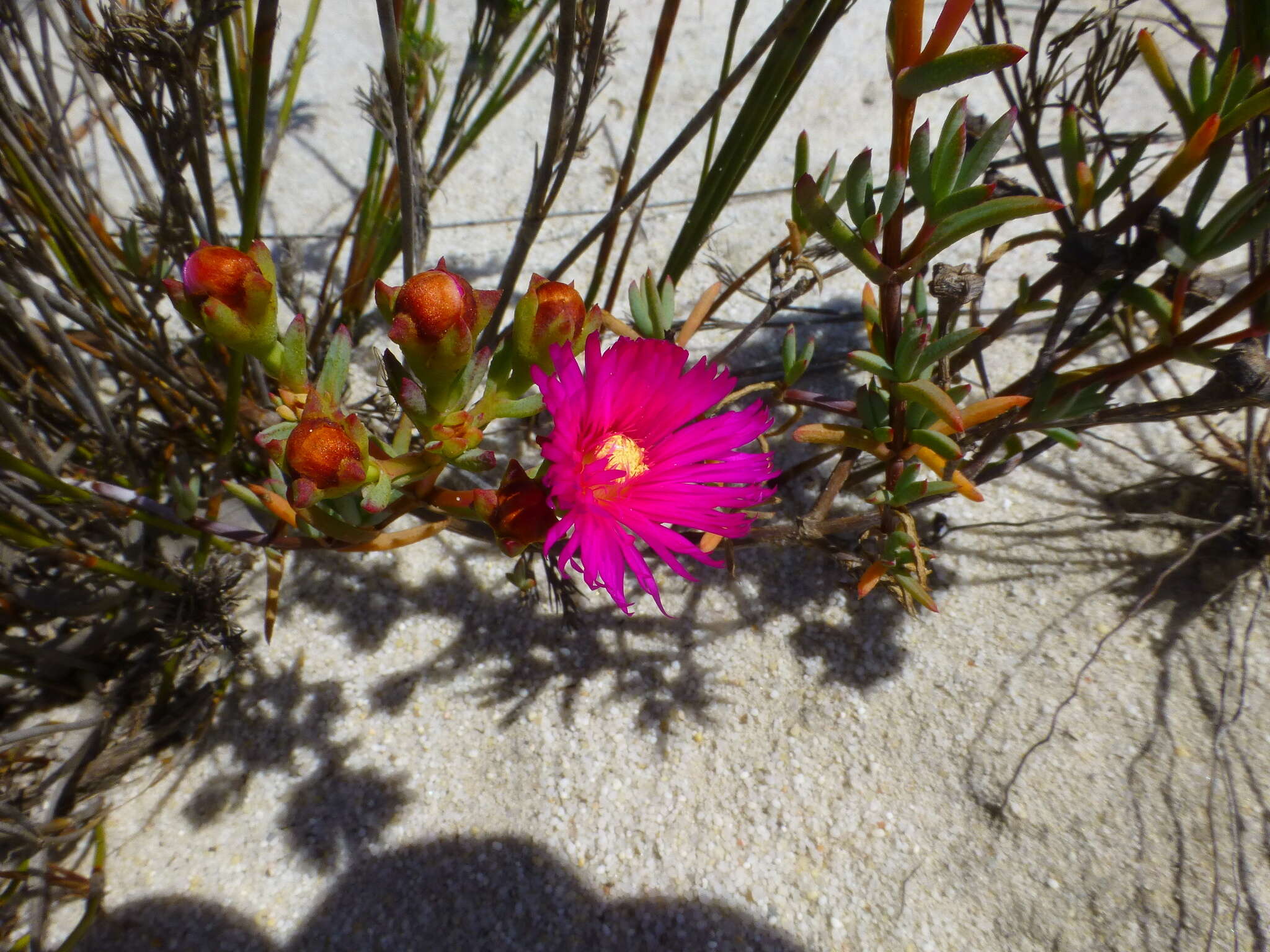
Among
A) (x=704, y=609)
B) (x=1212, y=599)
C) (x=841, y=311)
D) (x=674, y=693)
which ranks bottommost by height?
(x=674, y=693)

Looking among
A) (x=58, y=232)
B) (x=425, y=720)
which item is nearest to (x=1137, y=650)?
(x=425, y=720)

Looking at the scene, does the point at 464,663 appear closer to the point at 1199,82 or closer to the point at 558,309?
the point at 558,309

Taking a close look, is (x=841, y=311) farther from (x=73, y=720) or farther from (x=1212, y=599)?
(x=73, y=720)

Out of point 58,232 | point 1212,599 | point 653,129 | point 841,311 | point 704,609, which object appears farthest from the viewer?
point 653,129

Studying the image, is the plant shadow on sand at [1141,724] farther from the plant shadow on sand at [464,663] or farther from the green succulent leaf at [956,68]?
the green succulent leaf at [956,68]

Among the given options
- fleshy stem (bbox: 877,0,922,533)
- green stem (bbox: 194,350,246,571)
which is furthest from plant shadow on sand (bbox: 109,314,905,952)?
fleshy stem (bbox: 877,0,922,533)
